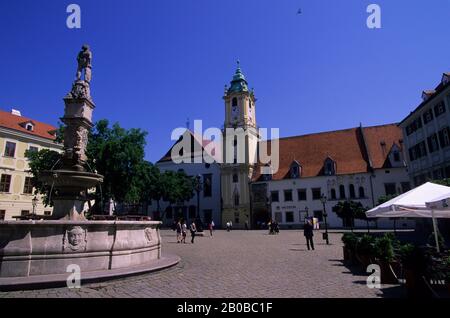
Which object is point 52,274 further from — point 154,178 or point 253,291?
point 154,178

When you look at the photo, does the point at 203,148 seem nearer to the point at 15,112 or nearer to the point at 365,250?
the point at 15,112

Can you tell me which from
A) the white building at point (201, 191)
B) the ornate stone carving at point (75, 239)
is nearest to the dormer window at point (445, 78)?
the ornate stone carving at point (75, 239)

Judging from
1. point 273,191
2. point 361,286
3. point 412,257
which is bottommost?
point 361,286

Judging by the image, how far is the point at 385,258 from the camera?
8.19 meters

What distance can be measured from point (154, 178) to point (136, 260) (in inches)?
1389

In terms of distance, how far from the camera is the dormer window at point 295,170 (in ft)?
160

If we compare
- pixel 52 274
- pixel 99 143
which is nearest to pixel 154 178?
pixel 99 143

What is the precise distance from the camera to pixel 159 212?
5934 cm

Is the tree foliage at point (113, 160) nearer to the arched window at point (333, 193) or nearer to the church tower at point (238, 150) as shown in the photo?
the church tower at point (238, 150)

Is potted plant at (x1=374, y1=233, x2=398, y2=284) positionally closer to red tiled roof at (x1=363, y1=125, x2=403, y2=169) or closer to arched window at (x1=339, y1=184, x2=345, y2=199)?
arched window at (x1=339, y1=184, x2=345, y2=199)

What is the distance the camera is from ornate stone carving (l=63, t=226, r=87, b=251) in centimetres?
760

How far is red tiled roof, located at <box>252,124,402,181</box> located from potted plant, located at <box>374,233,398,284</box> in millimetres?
39209

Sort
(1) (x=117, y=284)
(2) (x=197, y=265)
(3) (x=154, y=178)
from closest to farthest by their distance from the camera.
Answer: (1) (x=117, y=284)
(2) (x=197, y=265)
(3) (x=154, y=178)
